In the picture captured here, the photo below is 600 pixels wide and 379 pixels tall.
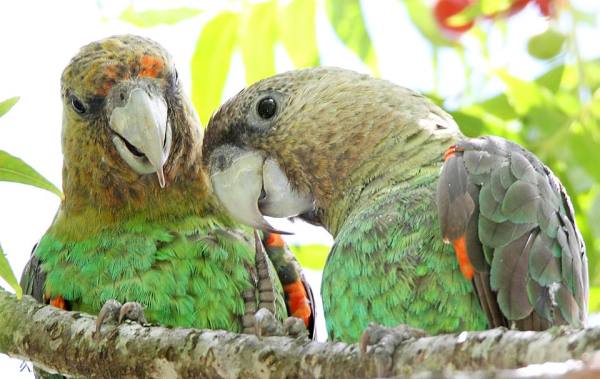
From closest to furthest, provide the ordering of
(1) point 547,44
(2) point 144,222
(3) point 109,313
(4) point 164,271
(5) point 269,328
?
(5) point 269,328 → (3) point 109,313 → (1) point 547,44 → (4) point 164,271 → (2) point 144,222

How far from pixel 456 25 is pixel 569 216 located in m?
1.41

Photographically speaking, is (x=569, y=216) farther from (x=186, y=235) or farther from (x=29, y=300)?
(x=29, y=300)

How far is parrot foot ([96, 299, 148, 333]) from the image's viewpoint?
176 inches

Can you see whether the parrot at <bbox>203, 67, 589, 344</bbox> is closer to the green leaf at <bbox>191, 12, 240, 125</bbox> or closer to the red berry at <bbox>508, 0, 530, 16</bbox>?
the green leaf at <bbox>191, 12, 240, 125</bbox>

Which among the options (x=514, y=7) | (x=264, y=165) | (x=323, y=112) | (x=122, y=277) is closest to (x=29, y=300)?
(x=122, y=277)

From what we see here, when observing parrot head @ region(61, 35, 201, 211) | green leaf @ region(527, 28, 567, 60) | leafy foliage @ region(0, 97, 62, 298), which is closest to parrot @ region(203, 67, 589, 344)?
parrot head @ region(61, 35, 201, 211)

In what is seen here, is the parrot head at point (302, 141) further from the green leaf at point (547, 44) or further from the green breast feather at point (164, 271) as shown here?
the green leaf at point (547, 44)

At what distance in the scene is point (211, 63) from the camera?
5.44 meters

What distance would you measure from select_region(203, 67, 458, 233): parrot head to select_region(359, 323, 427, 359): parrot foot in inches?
61.1

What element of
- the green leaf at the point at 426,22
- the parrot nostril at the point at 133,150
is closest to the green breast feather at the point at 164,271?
the parrot nostril at the point at 133,150

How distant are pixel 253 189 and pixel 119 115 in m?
0.83

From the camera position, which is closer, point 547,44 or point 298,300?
point 547,44

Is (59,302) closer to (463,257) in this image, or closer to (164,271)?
(164,271)

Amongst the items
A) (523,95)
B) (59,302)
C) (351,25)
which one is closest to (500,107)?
(523,95)
